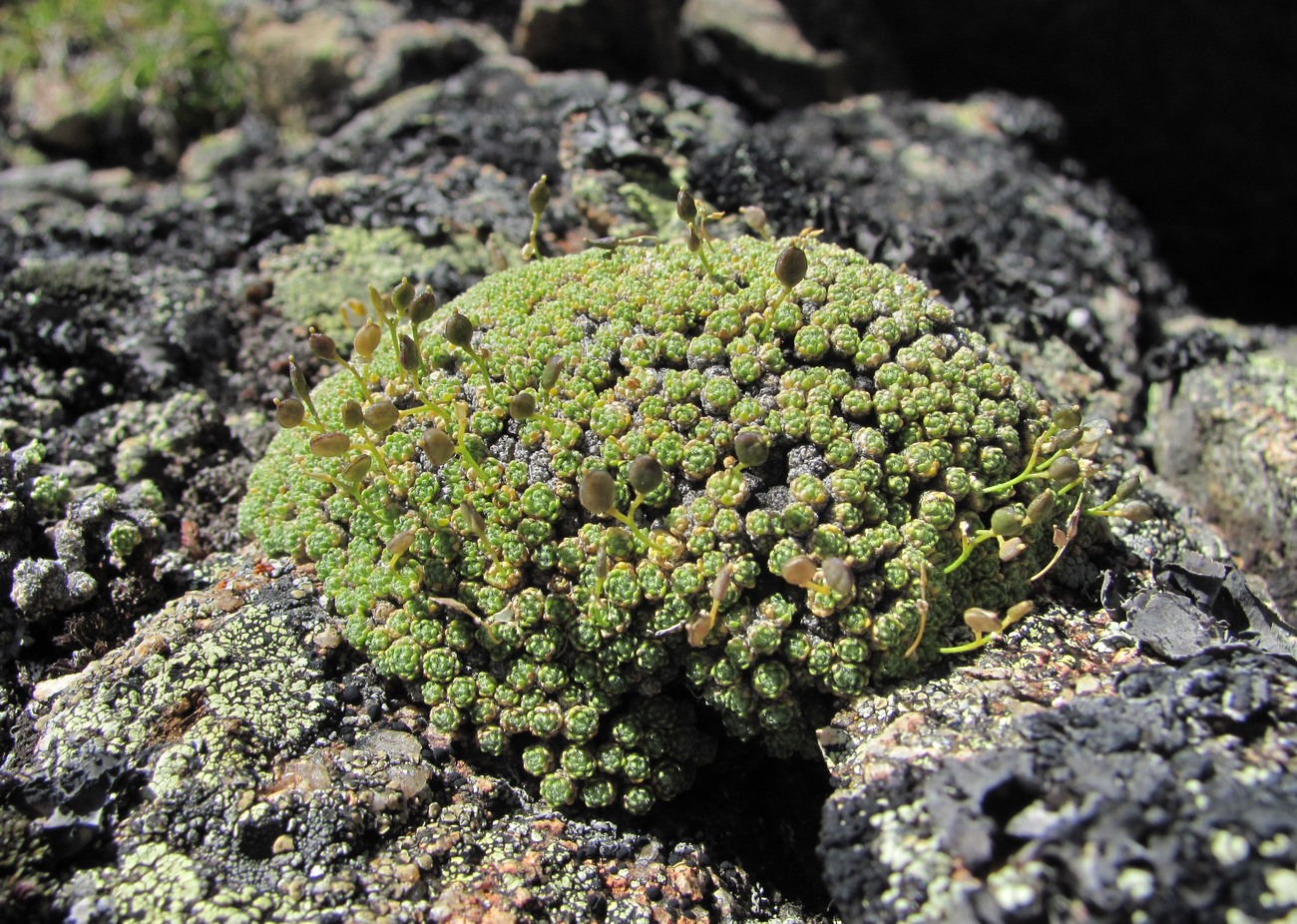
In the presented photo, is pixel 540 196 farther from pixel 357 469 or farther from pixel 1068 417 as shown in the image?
pixel 1068 417

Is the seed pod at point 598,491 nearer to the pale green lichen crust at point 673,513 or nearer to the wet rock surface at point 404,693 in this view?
the pale green lichen crust at point 673,513

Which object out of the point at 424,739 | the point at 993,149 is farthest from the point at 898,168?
the point at 424,739

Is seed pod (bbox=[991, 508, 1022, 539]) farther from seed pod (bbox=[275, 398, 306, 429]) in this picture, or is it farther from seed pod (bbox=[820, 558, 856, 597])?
seed pod (bbox=[275, 398, 306, 429])

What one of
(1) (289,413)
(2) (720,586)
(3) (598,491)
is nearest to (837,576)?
(2) (720,586)

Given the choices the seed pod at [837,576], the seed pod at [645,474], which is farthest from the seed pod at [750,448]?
the seed pod at [837,576]

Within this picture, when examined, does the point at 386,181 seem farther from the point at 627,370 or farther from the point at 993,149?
the point at 993,149
